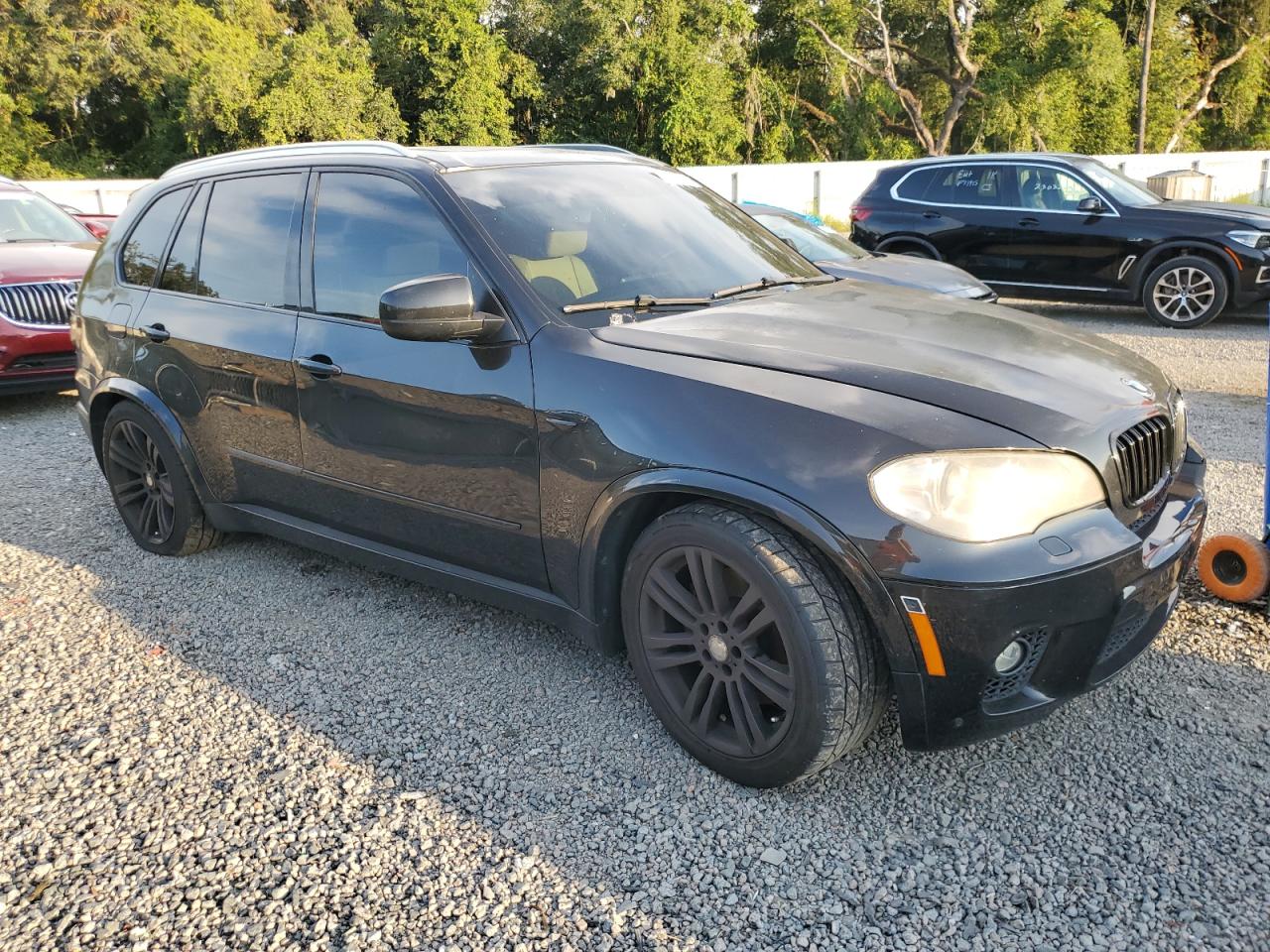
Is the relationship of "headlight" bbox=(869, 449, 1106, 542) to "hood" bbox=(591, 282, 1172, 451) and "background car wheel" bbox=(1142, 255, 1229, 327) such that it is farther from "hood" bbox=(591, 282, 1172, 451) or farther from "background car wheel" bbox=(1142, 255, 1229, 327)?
"background car wheel" bbox=(1142, 255, 1229, 327)

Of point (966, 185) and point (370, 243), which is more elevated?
point (370, 243)

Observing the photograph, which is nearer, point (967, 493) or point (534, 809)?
point (967, 493)

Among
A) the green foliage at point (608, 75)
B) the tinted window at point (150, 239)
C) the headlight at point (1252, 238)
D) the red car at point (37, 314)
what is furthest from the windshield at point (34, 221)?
the green foliage at point (608, 75)

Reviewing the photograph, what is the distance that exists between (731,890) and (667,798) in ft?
1.34

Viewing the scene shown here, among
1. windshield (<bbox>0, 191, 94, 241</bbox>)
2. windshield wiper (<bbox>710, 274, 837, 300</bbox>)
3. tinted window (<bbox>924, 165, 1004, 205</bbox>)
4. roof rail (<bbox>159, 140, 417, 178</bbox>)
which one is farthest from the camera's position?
tinted window (<bbox>924, 165, 1004, 205</bbox>)

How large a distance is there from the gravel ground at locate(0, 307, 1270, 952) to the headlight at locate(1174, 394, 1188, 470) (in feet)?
2.40

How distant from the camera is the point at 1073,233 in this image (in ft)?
34.2

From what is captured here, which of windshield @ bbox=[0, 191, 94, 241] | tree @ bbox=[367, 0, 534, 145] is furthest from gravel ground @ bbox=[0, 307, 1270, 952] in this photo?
tree @ bbox=[367, 0, 534, 145]

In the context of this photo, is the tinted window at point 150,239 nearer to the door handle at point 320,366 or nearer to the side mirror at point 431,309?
the door handle at point 320,366

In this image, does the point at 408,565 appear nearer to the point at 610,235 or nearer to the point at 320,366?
the point at 320,366

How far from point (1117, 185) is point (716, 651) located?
987 cm

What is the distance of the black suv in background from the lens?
32.2ft

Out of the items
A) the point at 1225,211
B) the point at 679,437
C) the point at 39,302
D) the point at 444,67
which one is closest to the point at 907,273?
the point at 1225,211

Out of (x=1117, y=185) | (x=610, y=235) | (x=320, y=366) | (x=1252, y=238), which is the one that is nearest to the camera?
(x=610, y=235)
